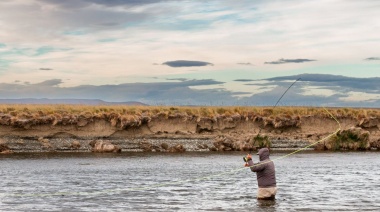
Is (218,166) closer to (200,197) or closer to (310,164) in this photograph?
(310,164)

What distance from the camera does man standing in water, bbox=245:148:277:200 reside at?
995 inches

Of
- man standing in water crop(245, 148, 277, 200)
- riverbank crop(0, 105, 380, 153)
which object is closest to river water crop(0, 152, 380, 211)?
man standing in water crop(245, 148, 277, 200)

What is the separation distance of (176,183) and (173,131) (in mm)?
27808

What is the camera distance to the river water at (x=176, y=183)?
25.7m

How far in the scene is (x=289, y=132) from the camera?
211ft

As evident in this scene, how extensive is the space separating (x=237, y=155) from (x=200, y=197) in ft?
82.7

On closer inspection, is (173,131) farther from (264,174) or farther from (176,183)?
(264,174)

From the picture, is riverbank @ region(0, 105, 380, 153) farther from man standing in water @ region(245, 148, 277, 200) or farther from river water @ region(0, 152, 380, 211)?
man standing in water @ region(245, 148, 277, 200)

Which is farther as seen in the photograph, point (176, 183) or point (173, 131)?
point (173, 131)

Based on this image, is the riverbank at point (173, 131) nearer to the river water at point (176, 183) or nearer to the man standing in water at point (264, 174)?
the river water at point (176, 183)

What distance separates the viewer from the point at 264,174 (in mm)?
25344

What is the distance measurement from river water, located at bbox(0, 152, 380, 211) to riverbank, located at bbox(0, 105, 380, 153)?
4.98 metres

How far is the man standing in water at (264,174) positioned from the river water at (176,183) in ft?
1.97

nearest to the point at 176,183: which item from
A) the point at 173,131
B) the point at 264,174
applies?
the point at 264,174
